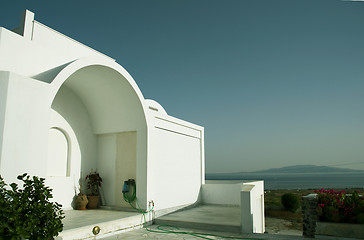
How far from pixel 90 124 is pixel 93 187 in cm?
215

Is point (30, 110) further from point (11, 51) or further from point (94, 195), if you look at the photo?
point (94, 195)

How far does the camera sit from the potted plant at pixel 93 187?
9398 millimetres

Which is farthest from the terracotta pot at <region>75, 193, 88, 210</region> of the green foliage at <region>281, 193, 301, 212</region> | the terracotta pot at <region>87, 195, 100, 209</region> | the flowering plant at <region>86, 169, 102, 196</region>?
the green foliage at <region>281, 193, 301, 212</region>

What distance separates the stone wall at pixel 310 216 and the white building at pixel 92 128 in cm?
124

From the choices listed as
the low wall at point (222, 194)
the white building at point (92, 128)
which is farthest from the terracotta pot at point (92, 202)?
the low wall at point (222, 194)

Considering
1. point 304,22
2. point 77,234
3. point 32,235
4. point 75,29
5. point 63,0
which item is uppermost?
point 304,22

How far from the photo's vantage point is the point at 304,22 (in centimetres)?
1264

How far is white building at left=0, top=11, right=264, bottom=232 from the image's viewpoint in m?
6.00

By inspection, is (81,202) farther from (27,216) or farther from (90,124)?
(27,216)

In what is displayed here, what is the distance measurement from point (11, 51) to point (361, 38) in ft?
52.7

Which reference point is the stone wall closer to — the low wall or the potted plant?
the low wall

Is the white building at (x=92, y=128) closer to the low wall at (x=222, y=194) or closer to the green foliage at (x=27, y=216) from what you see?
the low wall at (x=222, y=194)

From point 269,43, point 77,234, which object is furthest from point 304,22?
point 77,234

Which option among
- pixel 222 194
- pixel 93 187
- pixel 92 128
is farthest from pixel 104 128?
pixel 222 194
